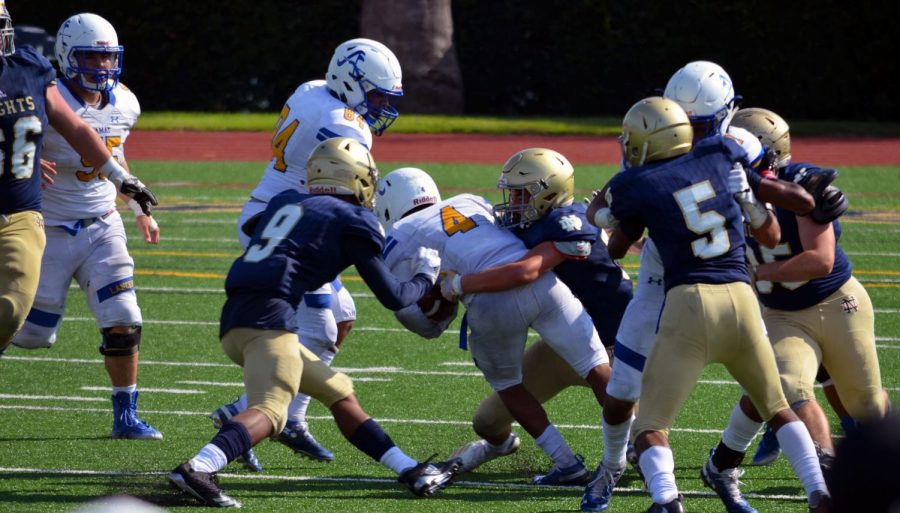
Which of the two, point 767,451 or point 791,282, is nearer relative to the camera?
point 791,282

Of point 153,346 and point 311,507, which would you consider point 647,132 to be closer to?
point 311,507

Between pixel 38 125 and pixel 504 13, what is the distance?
20.4 m

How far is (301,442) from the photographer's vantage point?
17.5 ft

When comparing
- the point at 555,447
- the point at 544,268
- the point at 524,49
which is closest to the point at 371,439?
the point at 555,447

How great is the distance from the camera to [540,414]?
4945mm

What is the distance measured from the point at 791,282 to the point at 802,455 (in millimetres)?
928

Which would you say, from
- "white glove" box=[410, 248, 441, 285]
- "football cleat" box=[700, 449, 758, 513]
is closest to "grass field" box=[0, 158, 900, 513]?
"football cleat" box=[700, 449, 758, 513]

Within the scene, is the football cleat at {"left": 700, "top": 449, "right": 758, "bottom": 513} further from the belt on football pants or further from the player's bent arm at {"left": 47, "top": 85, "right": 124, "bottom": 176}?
the belt on football pants

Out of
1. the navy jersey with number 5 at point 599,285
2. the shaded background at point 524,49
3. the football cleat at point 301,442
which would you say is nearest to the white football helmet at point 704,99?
the navy jersey with number 5 at point 599,285

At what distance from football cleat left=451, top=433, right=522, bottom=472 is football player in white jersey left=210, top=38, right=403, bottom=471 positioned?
22.4 inches

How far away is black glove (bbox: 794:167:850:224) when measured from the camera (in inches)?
185

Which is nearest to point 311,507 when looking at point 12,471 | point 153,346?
point 12,471

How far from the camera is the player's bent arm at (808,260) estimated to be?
4715 mm

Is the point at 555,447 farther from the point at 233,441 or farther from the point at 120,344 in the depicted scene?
the point at 120,344
